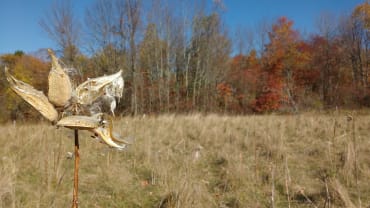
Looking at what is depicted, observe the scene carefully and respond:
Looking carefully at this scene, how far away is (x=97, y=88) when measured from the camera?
57 centimetres

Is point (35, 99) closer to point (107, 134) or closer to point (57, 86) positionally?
point (57, 86)

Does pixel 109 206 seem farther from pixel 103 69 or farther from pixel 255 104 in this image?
pixel 255 104

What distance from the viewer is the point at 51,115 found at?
0.49m

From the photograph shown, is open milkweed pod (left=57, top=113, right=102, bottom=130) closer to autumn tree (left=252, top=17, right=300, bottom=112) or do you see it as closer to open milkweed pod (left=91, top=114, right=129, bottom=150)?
open milkweed pod (left=91, top=114, right=129, bottom=150)

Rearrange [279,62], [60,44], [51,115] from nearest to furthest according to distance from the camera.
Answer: [51,115]
[60,44]
[279,62]

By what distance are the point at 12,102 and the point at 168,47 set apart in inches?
319

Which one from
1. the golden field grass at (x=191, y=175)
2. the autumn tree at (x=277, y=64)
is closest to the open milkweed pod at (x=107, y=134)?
the golden field grass at (x=191, y=175)

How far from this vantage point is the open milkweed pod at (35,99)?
0.48 m

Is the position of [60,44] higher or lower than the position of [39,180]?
higher

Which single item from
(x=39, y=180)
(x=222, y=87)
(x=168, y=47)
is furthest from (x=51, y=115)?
(x=222, y=87)

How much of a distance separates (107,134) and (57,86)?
0.14 meters

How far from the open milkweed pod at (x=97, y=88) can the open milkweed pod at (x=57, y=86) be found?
1.3 inches

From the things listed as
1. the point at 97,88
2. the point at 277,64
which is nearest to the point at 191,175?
the point at 97,88

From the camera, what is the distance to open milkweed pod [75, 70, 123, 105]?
54 centimetres
